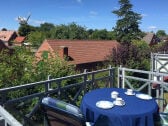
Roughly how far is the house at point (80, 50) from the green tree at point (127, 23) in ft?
→ 55.6

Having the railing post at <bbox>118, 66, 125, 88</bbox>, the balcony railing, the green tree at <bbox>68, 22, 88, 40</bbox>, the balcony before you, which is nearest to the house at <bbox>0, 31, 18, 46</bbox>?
the green tree at <bbox>68, 22, 88, 40</bbox>

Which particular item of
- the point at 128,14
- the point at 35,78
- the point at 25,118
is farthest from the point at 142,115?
the point at 128,14

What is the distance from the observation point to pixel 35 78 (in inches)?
302

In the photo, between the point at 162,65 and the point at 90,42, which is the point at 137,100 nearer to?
the point at 162,65

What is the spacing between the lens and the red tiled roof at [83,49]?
80.8 ft

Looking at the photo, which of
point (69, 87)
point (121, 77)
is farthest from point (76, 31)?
point (69, 87)

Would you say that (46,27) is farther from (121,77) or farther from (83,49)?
(121,77)

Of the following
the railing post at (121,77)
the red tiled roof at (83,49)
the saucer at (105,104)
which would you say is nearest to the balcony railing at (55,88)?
the railing post at (121,77)

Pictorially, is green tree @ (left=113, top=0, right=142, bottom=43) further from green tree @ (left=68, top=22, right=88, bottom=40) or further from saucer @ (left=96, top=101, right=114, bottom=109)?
saucer @ (left=96, top=101, right=114, bottom=109)

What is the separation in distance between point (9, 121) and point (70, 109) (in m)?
1.06

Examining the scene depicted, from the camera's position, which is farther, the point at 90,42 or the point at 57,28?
the point at 57,28

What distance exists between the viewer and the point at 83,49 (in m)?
26.7

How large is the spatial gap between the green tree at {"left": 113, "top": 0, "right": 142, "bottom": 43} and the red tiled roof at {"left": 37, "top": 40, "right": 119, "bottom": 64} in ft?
53.2

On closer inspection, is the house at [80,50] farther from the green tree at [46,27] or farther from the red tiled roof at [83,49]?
the green tree at [46,27]
